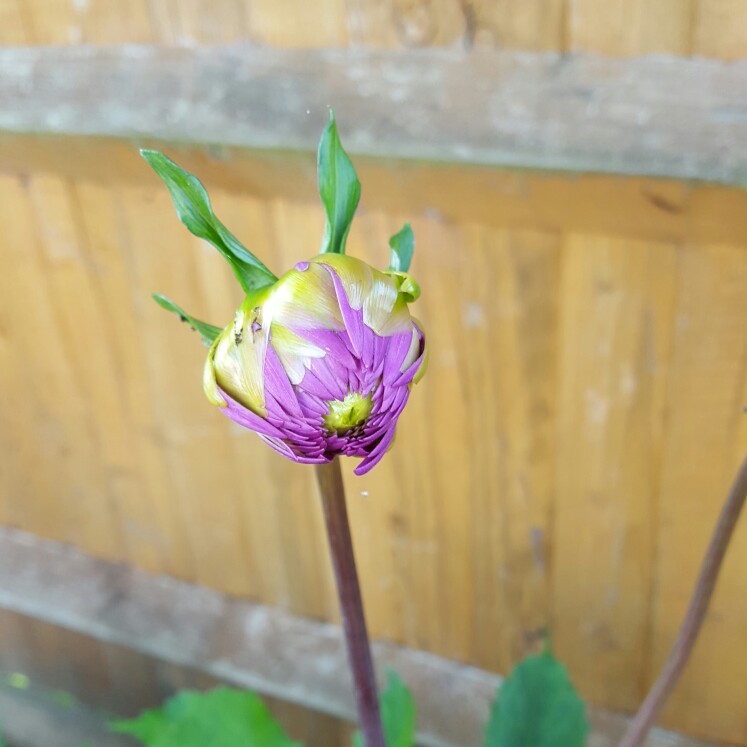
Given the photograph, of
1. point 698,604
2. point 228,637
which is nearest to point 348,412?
point 698,604

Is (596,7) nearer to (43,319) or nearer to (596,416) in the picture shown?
(596,416)

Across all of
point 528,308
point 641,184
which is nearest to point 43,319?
point 528,308

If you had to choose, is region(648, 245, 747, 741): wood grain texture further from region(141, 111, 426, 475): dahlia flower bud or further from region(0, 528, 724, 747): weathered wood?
region(141, 111, 426, 475): dahlia flower bud

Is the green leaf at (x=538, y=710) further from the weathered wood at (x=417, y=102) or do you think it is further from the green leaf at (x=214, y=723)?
the weathered wood at (x=417, y=102)

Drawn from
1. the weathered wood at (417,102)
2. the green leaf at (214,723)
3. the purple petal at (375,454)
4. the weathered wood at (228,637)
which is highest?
the weathered wood at (417,102)

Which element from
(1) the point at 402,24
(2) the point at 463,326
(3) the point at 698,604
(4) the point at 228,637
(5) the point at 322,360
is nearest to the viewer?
(5) the point at 322,360

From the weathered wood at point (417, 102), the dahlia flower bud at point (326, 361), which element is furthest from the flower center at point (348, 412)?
the weathered wood at point (417, 102)

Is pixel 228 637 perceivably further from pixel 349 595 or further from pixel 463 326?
pixel 349 595
